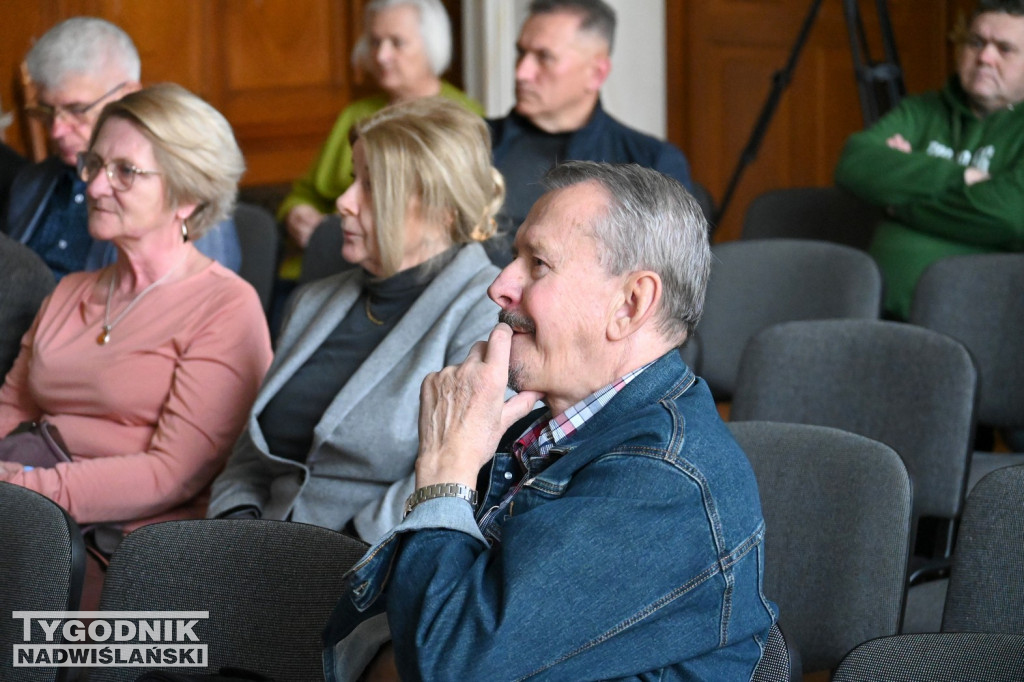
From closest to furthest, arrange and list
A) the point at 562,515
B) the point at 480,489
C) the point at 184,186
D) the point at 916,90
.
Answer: the point at 562,515, the point at 480,489, the point at 184,186, the point at 916,90

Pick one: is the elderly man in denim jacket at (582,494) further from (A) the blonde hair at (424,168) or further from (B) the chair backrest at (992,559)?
(A) the blonde hair at (424,168)

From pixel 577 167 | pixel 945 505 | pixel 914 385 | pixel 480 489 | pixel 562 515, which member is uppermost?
pixel 577 167

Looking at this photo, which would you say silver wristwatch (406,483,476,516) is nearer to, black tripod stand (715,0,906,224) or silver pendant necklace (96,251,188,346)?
silver pendant necklace (96,251,188,346)

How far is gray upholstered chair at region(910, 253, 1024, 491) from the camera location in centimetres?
260

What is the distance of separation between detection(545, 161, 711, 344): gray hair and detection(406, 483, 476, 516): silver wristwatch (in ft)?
0.91

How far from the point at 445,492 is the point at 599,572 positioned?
0.62ft

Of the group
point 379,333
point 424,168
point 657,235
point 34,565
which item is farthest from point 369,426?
point 657,235

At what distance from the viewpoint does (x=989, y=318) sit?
8.65 feet

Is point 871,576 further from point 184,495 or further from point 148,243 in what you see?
point 148,243

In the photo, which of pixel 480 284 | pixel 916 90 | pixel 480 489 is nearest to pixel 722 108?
pixel 916 90

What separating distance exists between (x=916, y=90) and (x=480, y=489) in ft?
17.0

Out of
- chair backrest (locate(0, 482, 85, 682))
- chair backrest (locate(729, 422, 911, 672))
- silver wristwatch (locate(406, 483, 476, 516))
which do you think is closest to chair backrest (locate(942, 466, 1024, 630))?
chair backrest (locate(729, 422, 911, 672))

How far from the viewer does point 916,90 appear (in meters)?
5.92

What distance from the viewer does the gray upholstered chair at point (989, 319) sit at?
2598 mm
